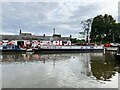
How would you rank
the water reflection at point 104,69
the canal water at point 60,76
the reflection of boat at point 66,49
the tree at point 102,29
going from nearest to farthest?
the canal water at point 60,76 → the water reflection at point 104,69 → the reflection of boat at point 66,49 → the tree at point 102,29

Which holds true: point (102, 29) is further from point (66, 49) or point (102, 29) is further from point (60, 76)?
point (60, 76)

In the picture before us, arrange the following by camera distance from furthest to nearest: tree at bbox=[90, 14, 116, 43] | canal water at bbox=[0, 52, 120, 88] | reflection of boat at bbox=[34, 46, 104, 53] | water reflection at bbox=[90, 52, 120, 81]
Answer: tree at bbox=[90, 14, 116, 43] < reflection of boat at bbox=[34, 46, 104, 53] < water reflection at bbox=[90, 52, 120, 81] < canal water at bbox=[0, 52, 120, 88]

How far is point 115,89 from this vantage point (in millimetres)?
8219

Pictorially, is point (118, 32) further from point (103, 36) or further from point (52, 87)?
point (52, 87)

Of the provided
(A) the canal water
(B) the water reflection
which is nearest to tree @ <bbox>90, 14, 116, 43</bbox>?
(B) the water reflection

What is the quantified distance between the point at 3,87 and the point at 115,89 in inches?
215

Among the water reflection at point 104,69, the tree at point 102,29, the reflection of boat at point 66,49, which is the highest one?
the tree at point 102,29

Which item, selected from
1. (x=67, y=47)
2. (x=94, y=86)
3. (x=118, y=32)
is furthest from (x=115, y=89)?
(x=118, y=32)

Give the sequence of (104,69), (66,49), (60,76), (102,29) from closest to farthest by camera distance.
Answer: (60,76) < (104,69) < (66,49) < (102,29)

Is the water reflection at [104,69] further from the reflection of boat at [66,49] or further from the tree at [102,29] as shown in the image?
the tree at [102,29]

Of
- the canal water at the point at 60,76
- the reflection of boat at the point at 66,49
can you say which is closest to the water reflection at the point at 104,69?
the canal water at the point at 60,76

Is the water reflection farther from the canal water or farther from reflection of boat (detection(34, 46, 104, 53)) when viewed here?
reflection of boat (detection(34, 46, 104, 53))

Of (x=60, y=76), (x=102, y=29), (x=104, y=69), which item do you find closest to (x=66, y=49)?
(x=104, y=69)

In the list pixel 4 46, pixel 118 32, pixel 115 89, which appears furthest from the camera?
pixel 118 32
